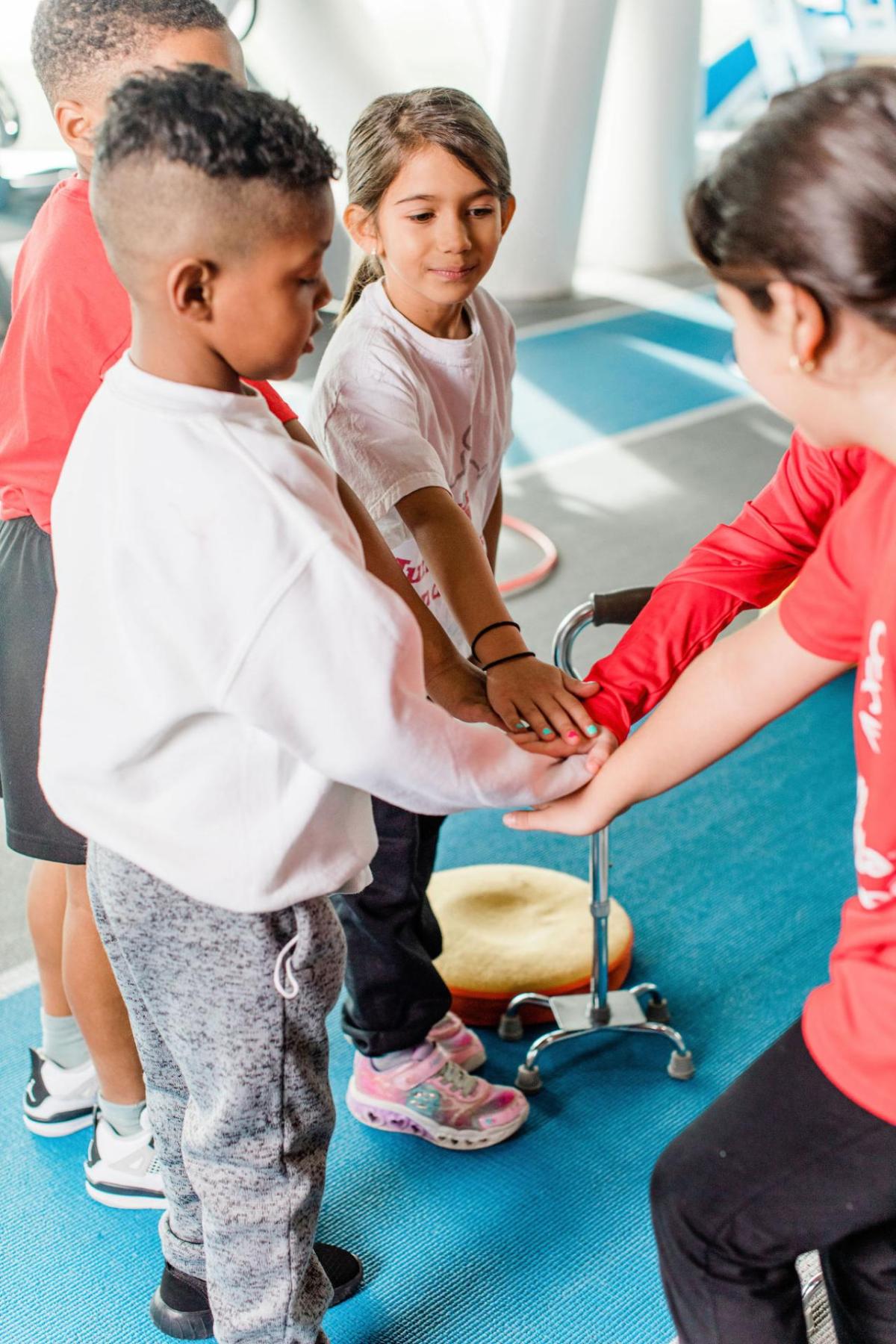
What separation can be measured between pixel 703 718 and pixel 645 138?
25.8ft

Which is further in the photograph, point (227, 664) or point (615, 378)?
point (615, 378)

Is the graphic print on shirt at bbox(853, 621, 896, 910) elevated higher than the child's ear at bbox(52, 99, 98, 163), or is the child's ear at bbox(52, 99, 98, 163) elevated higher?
the child's ear at bbox(52, 99, 98, 163)

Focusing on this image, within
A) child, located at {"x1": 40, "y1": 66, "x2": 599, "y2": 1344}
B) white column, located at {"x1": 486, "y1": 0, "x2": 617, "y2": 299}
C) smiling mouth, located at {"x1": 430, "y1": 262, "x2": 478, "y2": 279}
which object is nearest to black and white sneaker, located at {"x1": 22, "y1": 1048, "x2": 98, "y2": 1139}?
child, located at {"x1": 40, "y1": 66, "x2": 599, "y2": 1344}

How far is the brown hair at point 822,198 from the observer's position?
1.03 metres

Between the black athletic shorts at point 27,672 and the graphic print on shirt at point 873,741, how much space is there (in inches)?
42.4

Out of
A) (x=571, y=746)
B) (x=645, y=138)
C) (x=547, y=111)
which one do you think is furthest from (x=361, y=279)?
(x=645, y=138)

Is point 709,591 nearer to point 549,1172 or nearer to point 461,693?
point 461,693

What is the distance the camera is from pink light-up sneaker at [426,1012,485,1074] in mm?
2303

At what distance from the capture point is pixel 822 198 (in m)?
1.04

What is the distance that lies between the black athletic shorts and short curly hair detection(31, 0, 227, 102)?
579 mm

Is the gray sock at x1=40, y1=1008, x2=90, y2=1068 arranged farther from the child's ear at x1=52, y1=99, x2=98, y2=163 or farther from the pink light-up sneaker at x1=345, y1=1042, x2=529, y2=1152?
the child's ear at x1=52, y1=99, x2=98, y2=163

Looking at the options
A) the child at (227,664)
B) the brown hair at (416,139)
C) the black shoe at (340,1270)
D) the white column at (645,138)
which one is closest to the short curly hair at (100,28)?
the brown hair at (416,139)

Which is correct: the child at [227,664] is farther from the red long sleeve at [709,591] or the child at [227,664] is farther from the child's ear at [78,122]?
the child's ear at [78,122]

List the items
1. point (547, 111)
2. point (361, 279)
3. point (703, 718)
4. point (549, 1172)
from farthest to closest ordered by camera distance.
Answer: point (547, 111), point (549, 1172), point (361, 279), point (703, 718)
